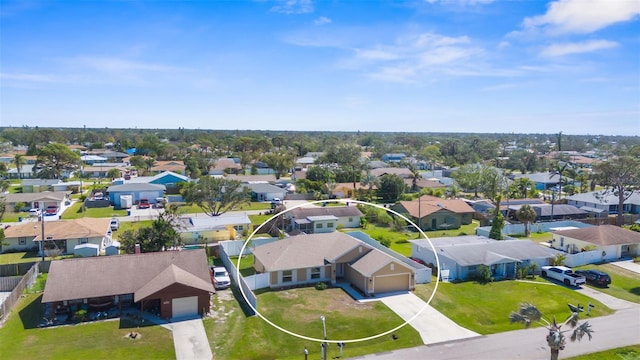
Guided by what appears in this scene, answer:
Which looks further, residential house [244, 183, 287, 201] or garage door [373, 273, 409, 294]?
residential house [244, 183, 287, 201]

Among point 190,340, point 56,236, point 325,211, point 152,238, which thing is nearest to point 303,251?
point 190,340

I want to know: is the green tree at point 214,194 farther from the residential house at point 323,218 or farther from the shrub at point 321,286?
the shrub at point 321,286

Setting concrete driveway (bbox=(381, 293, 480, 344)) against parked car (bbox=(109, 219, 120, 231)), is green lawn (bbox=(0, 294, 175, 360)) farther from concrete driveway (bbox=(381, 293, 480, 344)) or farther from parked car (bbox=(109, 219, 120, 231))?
parked car (bbox=(109, 219, 120, 231))

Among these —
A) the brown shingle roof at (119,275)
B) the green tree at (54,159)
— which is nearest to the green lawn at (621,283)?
the brown shingle roof at (119,275)

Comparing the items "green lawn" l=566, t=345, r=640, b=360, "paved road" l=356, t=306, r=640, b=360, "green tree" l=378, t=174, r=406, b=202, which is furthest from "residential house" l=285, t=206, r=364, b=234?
"green lawn" l=566, t=345, r=640, b=360

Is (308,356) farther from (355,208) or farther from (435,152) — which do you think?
(435,152)
